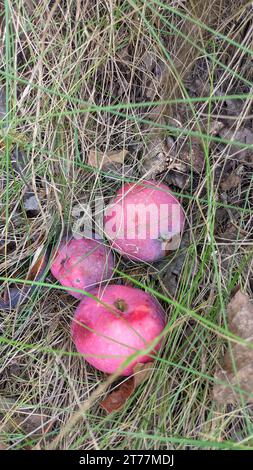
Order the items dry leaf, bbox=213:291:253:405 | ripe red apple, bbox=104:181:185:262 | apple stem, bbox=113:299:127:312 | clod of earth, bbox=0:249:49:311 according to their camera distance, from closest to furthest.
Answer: dry leaf, bbox=213:291:253:405
apple stem, bbox=113:299:127:312
ripe red apple, bbox=104:181:185:262
clod of earth, bbox=0:249:49:311

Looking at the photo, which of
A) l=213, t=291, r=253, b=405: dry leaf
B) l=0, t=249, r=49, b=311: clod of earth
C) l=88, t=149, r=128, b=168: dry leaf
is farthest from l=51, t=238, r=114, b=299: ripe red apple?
l=213, t=291, r=253, b=405: dry leaf

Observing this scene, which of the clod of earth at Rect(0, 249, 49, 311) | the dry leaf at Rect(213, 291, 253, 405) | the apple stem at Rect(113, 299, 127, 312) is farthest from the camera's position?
the clod of earth at Rect(0, 249, 49, 311)

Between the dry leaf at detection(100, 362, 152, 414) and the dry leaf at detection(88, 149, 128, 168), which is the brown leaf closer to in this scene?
the dry leaf at detection(88, 149, 128, 168)

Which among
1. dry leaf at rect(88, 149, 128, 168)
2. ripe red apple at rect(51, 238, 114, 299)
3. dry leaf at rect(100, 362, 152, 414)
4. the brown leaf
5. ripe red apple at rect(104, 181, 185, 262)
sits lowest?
dry leaf at rect(100, 362, 152, 414)

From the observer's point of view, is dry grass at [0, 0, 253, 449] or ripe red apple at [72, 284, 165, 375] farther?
dry grass at [0, 0, 253, 449]

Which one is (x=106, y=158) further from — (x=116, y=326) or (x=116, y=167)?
(x=116, y=326)
